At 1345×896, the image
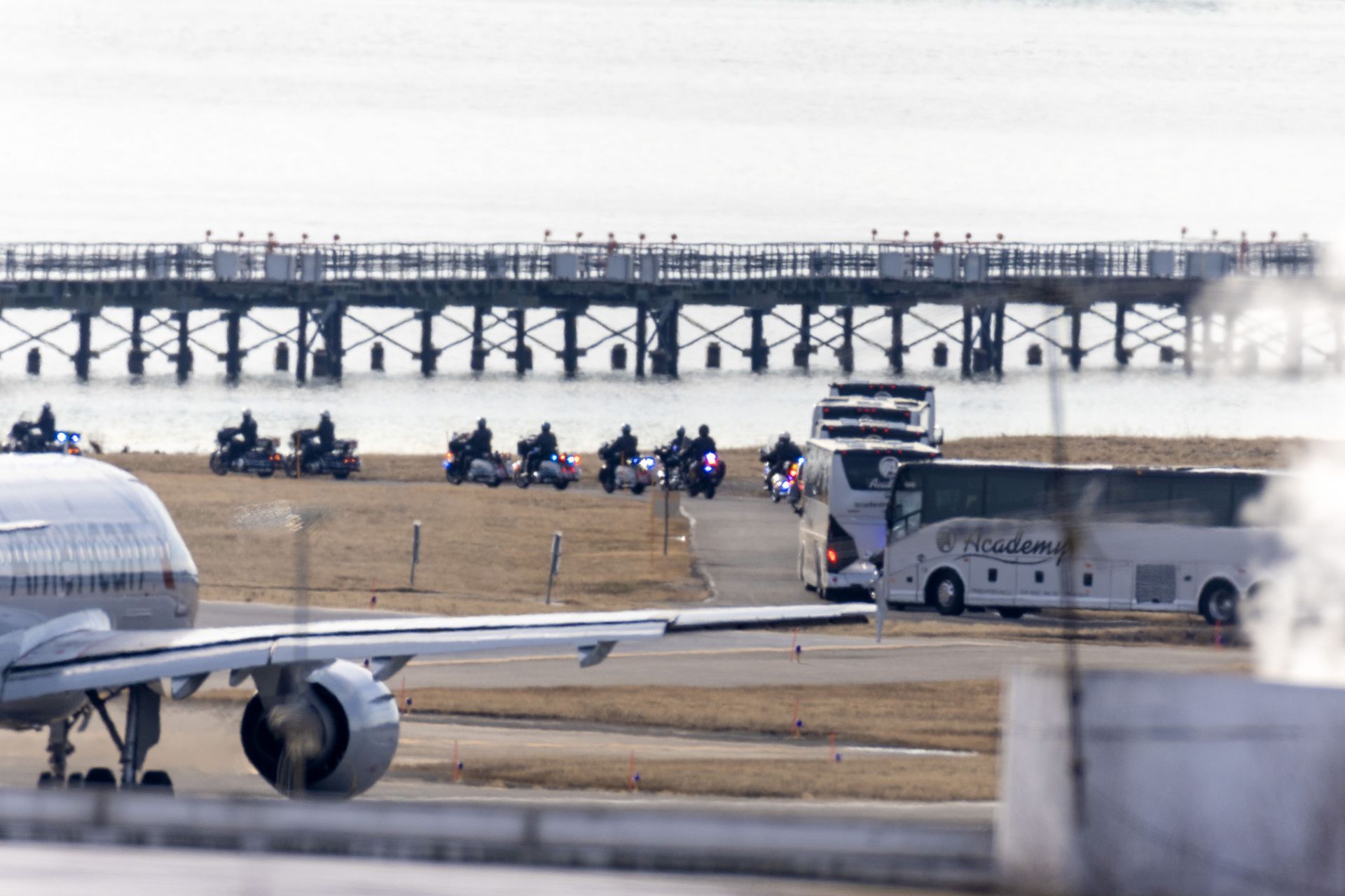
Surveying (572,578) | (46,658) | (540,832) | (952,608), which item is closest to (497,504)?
(572,578)

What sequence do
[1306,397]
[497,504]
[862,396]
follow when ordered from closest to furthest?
[1306,397]
[497,504]
[862,396]

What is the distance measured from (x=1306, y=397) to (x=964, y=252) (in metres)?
113

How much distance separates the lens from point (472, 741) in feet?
100

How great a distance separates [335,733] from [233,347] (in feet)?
439

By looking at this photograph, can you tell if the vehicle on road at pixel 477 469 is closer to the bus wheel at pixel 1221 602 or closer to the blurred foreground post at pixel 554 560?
the blurred foreground post at pixel 554 560

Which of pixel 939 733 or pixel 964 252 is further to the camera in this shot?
pixel 964 252

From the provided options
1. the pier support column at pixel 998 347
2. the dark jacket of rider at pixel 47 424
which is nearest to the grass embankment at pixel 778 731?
the dark jacket of rider at pixel 47 424

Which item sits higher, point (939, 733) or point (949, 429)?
point (949, 429)

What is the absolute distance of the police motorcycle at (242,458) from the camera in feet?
244

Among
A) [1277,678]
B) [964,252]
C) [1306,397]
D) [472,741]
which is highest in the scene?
[964,252]

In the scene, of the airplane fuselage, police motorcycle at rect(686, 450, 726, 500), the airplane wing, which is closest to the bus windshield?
police motorcycle at rect(686, 450, 726, 500)

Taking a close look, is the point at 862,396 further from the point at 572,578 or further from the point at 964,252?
the point at 964,252

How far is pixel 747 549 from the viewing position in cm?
5747

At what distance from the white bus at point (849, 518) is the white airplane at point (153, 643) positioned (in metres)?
26.1
